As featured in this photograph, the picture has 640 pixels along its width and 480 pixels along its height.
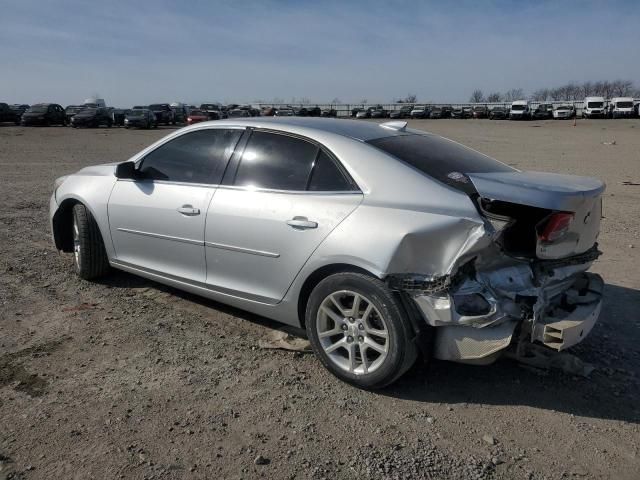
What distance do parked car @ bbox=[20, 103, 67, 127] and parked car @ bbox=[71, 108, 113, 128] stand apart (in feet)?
4.89

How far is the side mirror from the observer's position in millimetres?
4766

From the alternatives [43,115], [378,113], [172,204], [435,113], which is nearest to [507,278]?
[172,204]

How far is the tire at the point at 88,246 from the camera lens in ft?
17.1

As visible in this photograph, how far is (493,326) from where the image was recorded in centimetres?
324

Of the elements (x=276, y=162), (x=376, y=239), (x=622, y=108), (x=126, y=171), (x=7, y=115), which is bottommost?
(x=622, y=108)

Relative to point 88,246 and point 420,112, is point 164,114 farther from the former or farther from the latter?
point 88,246

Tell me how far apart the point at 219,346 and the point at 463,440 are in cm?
186

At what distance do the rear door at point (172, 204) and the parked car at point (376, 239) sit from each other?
14 millimetres

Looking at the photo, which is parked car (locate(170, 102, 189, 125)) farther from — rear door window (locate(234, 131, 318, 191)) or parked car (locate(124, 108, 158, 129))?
rear door window (locate(234, 131, 318, 191))

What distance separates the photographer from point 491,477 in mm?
2789

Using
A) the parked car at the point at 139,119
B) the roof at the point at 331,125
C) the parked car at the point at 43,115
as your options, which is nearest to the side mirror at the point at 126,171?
the roof at the point at 331,125

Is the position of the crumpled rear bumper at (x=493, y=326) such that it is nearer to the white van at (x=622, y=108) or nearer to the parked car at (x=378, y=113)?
the white van at (x=622, y=108)

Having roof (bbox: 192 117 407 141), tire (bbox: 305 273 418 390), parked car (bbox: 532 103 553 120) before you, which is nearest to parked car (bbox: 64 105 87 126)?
roof (bbox: 192 117 407 141)

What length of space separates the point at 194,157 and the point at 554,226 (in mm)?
2683
